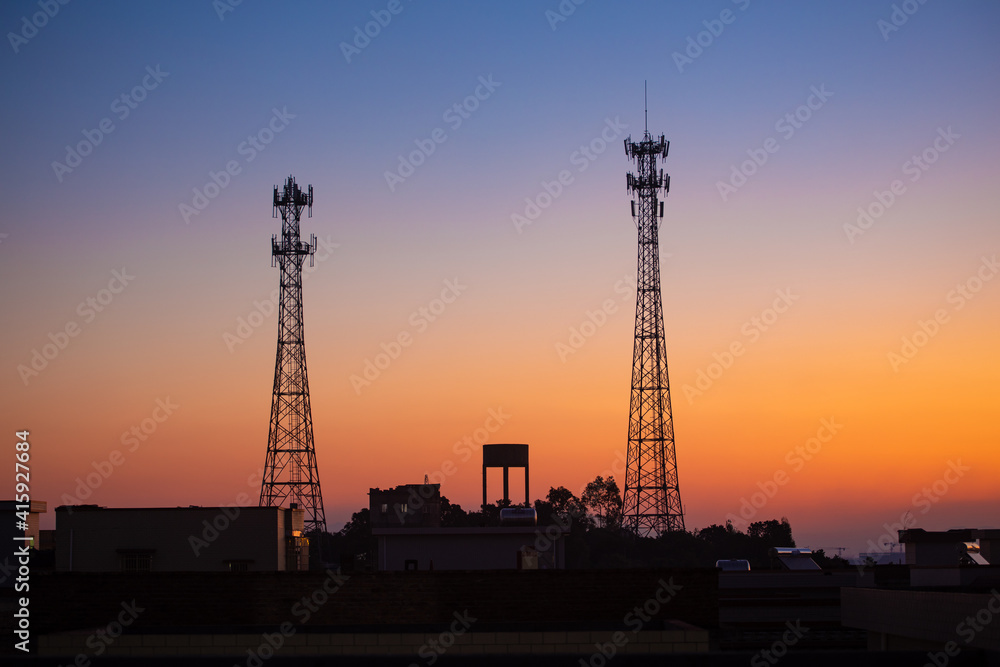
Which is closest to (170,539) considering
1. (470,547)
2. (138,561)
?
(138,561)

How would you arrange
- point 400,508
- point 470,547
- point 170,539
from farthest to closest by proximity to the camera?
1. point 400,508
2. point 470,547
3. point 170,539

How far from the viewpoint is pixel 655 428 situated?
73.2 m

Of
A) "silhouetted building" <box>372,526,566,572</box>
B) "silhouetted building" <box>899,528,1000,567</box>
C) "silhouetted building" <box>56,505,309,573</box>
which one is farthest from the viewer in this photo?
"silhouetted building" <box>899,528,1000,567</box>

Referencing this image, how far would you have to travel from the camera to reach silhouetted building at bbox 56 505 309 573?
42.1m

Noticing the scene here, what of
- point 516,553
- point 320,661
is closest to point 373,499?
point 516,553

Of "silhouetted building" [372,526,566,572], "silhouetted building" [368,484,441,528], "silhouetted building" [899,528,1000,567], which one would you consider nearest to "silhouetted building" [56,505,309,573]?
→ "silhouetted building" [372,526,566,572]

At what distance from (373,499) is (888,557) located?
40.2m

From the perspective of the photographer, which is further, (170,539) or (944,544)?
(944,544)

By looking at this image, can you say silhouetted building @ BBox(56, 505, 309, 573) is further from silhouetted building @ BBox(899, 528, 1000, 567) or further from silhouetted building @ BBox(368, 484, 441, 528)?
silhouetted building @ BBox(899, 528, 1000, 567)

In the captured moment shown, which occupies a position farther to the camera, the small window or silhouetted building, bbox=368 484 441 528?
silhouetted building, bbox=368 484 441 528

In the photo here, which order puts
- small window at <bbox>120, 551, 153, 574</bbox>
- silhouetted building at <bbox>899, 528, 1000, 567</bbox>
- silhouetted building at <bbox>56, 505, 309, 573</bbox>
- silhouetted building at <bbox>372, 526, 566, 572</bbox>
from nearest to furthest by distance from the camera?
silhouetted building at <bbox>56, 505, 309, 573</bbox>, small window at <bbox>120, 551, 153, 574</bbox>, silhouetted building at <bbox>372, 526, 566, 572</bbox>, silhouetted building at <bbox>899, 528, 1000, 567</bbox>

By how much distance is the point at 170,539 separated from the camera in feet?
139

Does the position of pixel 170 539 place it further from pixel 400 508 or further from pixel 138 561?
pixel 400 508

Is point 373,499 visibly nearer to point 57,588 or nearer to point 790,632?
point 790,632
